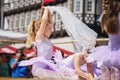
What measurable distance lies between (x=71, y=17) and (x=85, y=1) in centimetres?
3304

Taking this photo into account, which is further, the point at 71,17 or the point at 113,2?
the point at 71,17

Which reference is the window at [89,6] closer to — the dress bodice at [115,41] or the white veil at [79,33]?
the white veil at [79,33]

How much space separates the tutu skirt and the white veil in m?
1.58

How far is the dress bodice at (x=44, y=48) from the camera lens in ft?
26.8

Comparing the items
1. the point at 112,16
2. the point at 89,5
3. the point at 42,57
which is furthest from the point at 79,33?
the point at 89,5

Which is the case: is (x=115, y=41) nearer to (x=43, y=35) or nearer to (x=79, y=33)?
(x=79, y=33)

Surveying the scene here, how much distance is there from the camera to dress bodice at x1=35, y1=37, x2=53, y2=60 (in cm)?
816

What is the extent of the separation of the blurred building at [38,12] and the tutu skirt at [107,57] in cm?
3060

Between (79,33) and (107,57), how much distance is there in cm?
231

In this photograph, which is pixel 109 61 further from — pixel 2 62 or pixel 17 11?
pixel 17 11

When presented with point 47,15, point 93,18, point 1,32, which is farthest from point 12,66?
point 93,18

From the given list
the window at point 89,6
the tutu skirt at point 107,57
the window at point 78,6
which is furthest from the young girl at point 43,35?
the window at point 89,6

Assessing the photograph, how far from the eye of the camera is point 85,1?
41375 millimetres

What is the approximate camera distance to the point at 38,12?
146ft
